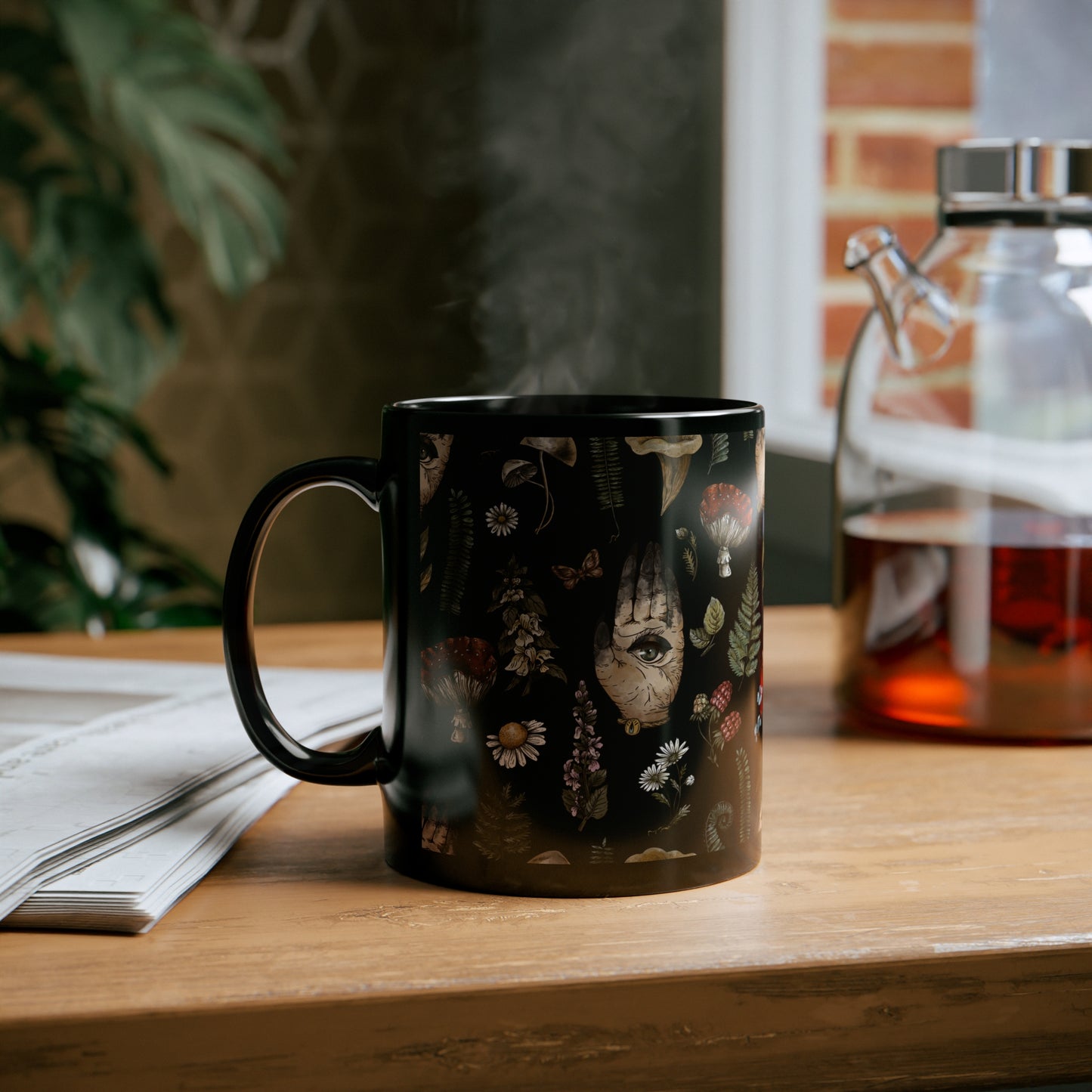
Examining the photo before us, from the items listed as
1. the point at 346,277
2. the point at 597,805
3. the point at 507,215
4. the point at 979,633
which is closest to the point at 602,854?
the point at 597,805

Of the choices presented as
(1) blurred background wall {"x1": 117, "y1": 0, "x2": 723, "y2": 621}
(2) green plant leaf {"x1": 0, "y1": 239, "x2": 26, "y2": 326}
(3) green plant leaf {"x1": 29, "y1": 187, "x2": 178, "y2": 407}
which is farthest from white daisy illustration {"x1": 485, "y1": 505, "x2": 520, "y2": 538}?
(1) blurred background wall {"x1": 117, "y1": 0, "x2": 723, "y2": 621}

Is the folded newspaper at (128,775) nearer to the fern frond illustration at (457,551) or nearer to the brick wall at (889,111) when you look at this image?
the fern frond illustration at (457,551)

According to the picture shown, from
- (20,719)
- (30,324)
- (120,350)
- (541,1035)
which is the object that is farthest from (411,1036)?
(30,324)

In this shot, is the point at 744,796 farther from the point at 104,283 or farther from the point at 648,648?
the point at 104,283

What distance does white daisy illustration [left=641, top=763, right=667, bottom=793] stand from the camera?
0.41 meters

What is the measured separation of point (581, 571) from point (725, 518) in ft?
0.17

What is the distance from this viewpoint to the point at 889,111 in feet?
5.15

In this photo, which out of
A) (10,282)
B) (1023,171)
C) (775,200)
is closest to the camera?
(1023,171)

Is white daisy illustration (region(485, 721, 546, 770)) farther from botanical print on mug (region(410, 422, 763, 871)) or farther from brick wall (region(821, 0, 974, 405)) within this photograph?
brick wall (region(821, 0, 974, 405))

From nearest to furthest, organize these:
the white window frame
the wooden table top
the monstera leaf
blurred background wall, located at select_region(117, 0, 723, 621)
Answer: the wooden table top → the monstera leaf → the white window frame → blurred background wall, located at select_region(117, 0, 723, 621)

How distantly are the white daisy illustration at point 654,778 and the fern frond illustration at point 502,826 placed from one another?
37mm

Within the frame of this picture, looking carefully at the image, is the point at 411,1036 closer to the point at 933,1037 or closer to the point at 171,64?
the point at 933,1037

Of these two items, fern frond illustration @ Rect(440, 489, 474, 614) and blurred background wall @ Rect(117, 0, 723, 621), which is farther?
blurred background wall @ Rect(117, 0, 723, 621)

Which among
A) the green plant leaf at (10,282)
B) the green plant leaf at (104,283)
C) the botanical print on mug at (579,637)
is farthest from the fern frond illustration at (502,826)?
the green plant leaf at (104,283)
